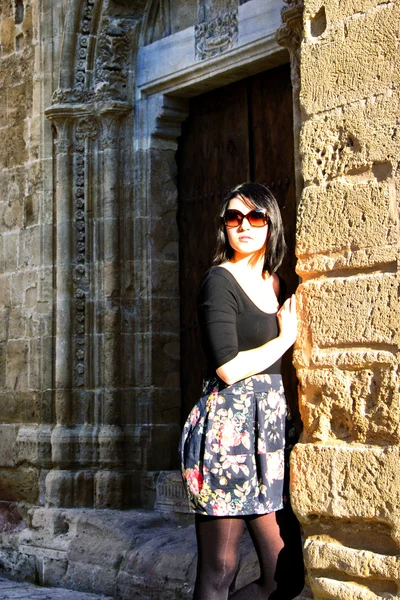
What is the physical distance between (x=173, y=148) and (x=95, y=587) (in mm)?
2769

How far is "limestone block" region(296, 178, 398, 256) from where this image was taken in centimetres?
275

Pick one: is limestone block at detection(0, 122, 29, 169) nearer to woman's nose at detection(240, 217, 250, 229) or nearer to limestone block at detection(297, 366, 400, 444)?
woman's nose at detection(240, 217, 250, 229)

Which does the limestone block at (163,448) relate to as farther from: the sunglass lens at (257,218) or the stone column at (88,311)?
the sunglass lens at (257,218)

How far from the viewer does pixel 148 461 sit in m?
6.36

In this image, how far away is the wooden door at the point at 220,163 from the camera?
5.86 meters

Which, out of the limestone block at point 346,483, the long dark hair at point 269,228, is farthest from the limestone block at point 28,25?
the limestone block at point 346,483

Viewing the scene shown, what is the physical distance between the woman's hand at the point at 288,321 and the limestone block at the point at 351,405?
13 cm

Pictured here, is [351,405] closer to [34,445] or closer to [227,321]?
[227,321]

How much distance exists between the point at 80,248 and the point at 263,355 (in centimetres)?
373

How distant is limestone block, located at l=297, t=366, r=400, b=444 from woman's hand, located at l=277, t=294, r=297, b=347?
0.42 ft

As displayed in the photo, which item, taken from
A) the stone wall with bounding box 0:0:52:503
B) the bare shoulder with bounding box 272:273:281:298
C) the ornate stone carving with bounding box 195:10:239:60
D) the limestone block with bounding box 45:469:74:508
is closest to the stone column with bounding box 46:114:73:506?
the limestone block with bounding box 45:469:74:508

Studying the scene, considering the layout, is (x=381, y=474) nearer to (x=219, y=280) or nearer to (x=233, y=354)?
(x=233, y=354)

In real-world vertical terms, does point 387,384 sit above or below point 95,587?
above

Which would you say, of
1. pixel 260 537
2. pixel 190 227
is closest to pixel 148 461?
pixel 190 227
